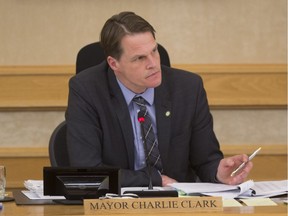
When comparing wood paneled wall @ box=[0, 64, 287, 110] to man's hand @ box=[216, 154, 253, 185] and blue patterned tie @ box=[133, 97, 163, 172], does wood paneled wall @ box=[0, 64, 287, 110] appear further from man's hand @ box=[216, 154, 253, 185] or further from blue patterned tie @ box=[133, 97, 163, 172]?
man's hand @ box=[216, 154, 253, 185]

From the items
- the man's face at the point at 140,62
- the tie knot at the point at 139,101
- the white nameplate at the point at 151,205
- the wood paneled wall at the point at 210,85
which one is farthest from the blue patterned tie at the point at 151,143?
the wood paneled wall at the point at 210,85

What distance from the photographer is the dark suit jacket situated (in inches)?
144

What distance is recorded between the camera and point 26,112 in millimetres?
5168

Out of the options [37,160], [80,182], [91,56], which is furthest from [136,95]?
[37,160]

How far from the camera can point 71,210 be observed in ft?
9.27

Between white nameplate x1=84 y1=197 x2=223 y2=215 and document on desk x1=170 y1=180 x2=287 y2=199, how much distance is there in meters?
0.35

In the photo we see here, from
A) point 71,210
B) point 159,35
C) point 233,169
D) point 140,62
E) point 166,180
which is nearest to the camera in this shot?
point 71,210

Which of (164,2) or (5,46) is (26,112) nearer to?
(5,46)

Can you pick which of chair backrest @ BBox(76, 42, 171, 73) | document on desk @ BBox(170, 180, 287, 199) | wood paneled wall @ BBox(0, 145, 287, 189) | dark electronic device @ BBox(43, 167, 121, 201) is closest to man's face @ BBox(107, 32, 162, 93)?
chair backrest @ BBox(76, 42, 171, 73)

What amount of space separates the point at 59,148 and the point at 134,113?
1.35 ft

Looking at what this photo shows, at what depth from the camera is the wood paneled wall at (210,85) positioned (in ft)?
16.7

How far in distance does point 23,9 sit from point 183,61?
107 centimetres

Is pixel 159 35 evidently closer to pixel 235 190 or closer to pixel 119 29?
pixel 119 29

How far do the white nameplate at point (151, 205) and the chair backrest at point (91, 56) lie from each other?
4.61 feet
